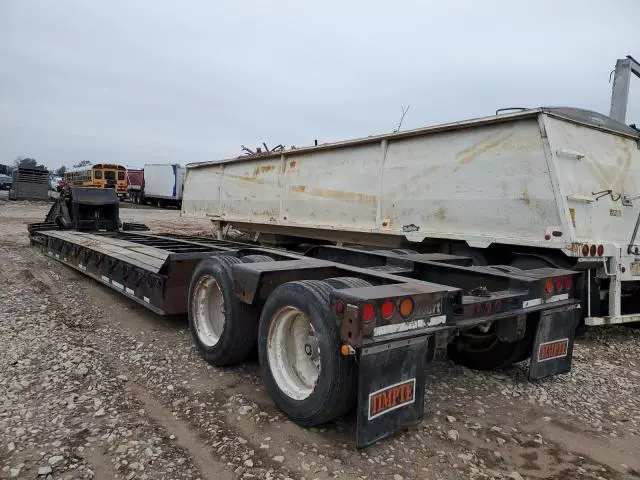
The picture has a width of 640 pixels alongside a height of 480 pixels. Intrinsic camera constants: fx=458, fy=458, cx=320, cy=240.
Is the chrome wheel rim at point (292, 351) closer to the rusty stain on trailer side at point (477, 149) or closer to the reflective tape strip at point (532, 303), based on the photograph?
the reflective tape strip at point (532, 303)

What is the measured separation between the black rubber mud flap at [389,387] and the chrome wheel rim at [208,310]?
1906 millimetres

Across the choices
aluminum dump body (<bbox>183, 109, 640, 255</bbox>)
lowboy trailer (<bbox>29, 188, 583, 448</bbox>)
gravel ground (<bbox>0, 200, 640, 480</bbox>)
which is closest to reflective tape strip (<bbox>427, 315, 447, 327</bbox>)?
lowboy trailer (<bbox>29, 188, 583, 448</bbox>)

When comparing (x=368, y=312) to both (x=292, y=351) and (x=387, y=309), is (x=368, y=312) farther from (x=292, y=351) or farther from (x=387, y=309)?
(x=292, y=351)

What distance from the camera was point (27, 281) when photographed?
6.93 meters

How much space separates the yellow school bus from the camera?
3244 centimetres

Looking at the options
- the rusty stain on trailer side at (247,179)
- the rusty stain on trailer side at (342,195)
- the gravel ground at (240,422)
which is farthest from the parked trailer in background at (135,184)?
the gravel ground at (240,422)

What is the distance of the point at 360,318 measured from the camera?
2.35 metres

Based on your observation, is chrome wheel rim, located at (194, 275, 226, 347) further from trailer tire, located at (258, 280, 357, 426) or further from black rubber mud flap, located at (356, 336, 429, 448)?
black rubber mud flap, located at (356, 336, 429, 448)

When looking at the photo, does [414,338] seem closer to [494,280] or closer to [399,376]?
[399,376]

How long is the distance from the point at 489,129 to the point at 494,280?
2.74 meters

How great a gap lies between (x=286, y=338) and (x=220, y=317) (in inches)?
44.9

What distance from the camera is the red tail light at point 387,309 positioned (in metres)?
2.44

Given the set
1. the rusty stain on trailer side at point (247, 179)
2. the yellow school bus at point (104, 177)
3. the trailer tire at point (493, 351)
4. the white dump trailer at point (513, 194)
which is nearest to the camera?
the trailer tire at point (493, 351)

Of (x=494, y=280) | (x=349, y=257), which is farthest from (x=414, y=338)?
(x=349, y=257)
